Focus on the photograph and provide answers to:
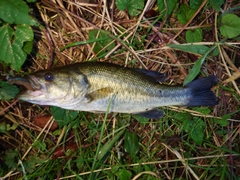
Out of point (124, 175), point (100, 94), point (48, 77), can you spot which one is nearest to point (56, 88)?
point (48, 77)

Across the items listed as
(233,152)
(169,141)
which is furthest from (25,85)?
(233,152)

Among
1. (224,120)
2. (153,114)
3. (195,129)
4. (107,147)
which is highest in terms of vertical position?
(153,114)

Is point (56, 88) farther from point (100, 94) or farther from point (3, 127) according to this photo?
point (3, 127)

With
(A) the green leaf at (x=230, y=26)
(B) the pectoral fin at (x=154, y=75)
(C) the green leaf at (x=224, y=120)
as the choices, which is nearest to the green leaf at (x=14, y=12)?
(B) the pectoral fin at (x=154, y=75)

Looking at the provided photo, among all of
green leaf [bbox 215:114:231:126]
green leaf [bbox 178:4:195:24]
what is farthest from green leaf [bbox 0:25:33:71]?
green leaf [bbox 215:114:231:126]

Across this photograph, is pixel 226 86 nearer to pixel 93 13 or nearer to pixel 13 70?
pixel 93 13

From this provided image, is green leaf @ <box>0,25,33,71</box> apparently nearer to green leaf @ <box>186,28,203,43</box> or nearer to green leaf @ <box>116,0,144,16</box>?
green leaf @ <box>116,0,144,16</box>
